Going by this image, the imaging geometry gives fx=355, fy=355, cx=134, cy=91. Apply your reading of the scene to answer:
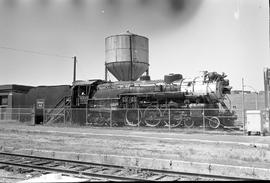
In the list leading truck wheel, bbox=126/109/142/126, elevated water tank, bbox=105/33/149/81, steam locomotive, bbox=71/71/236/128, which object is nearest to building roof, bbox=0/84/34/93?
elevated water tank, bbox=105/33/149/81

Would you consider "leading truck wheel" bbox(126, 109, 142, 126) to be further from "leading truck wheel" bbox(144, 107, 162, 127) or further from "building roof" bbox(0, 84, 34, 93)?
"building roof" bbox(0, 84, 34, 93)

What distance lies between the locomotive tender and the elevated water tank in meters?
5.10

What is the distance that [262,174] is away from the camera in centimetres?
995

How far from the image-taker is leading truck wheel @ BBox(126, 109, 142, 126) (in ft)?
89.6

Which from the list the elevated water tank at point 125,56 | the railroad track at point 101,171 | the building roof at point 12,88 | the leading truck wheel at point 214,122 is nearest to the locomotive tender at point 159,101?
the leading truck wheel at point 214,122

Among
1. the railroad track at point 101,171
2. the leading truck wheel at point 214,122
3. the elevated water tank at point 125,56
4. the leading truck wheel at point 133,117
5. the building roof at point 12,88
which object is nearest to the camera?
the railroad track at point 101,171

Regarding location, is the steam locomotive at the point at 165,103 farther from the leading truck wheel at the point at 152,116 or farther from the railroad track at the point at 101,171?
the railroad track at the point at 101,171

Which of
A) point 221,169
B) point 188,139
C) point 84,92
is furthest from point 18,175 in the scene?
point 84,92

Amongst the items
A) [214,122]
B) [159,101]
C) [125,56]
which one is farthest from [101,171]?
[125,56]

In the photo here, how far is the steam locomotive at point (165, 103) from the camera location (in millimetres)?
24656

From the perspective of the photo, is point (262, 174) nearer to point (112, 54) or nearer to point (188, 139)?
point (188, 139)

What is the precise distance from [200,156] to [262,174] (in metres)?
3.52

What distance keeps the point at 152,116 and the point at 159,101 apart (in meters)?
1.31

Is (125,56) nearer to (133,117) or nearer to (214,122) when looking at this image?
(133,117)
